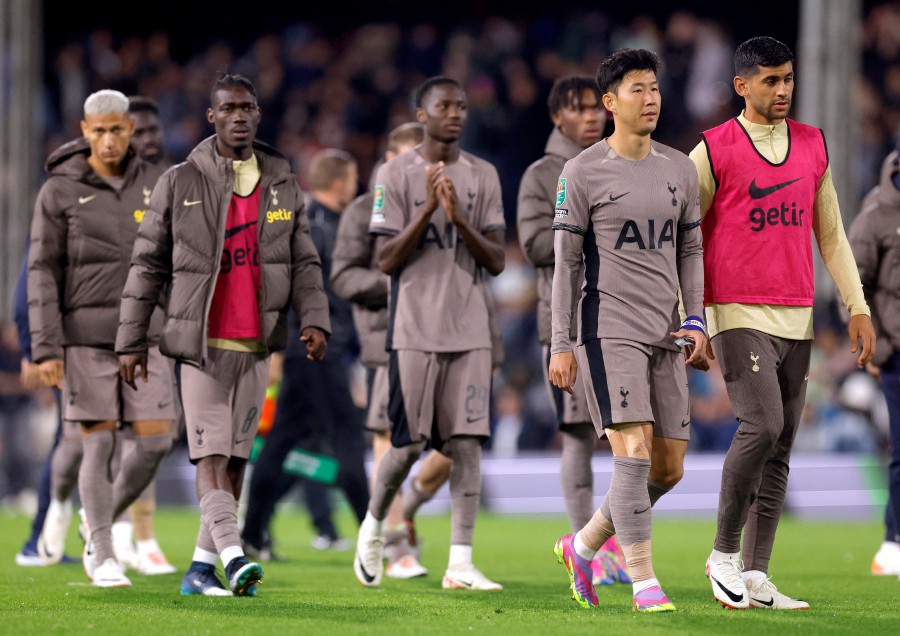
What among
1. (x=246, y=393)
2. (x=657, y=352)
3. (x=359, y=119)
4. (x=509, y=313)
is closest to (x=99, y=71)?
(x=359, y=119)

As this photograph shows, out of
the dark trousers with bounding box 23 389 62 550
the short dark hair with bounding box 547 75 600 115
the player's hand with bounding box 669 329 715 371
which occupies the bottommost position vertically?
the dark trousers with bounding box 23 389 62 550

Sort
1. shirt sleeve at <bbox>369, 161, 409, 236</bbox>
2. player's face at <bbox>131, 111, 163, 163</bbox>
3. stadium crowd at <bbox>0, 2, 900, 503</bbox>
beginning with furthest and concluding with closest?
stadium crowd at <bbox>0, 2, 900, 503</bbox> → player's face at <bbox>131, 111, 163, 163</bbox> → shirt sleeve at <bbox>369, 161, 409, 236</bbox>

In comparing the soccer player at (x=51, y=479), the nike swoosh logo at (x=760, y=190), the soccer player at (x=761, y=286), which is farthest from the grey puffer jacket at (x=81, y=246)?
the nike swoosh logo at (x=760, y=190)

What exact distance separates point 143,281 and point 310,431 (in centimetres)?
280

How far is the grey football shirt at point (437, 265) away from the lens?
714cm

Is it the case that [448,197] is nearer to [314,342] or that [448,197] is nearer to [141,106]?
[314,342]

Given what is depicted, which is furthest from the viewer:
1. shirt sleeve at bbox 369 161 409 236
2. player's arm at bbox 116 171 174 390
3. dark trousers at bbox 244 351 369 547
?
dark trousers at bbox 244 351 369 547

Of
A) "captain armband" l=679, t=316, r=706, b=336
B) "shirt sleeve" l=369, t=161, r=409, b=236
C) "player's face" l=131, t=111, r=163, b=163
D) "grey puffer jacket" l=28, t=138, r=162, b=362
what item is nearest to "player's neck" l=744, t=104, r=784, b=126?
"captain armband" l=679, t=316, r=706, b=336

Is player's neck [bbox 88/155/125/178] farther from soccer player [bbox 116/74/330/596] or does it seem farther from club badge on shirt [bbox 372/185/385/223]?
club badge on shirt [bbox 372/185/385/223]

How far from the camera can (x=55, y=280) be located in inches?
299

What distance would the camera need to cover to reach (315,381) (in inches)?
352

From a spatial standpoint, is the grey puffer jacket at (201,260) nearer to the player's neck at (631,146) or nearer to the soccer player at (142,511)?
the soccer player at (142,511)

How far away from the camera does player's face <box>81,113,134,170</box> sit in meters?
7.65

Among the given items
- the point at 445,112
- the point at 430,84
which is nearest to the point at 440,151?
the point at 445,112
